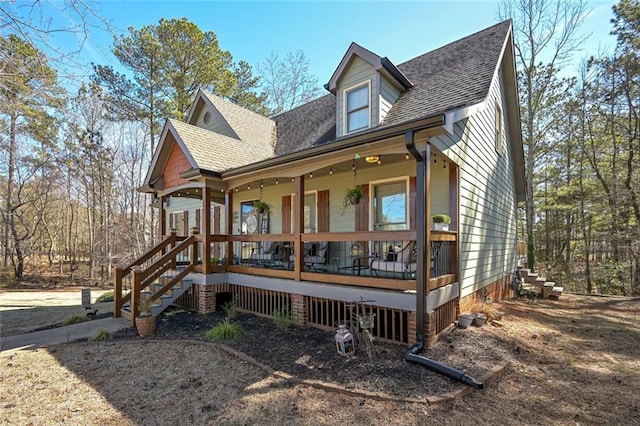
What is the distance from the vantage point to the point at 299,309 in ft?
22.5

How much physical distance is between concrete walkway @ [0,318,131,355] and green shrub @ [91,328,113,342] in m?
0.27

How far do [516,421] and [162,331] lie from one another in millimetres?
6373

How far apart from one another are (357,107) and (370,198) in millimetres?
2508

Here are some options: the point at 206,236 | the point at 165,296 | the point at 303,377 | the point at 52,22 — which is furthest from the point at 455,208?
the point at 165,296

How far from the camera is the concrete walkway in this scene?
19.9 ft

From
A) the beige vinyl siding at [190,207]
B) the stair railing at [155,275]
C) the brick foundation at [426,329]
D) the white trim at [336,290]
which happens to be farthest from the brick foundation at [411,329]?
the beige vinyl siding at [190,207]

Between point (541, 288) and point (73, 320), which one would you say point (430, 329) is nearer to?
point (73, 320)

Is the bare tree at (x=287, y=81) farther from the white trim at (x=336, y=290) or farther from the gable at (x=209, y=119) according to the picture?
the white trim at (x=336, y=290)

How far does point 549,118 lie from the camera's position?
18.3m

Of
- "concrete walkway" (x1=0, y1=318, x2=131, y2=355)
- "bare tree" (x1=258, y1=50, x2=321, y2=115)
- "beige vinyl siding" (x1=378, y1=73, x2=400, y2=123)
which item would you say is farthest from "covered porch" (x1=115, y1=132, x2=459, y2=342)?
"bare tree" (x1=258, y1=50, x2=321, y2=115)

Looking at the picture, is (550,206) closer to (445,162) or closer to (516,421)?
(445,162)

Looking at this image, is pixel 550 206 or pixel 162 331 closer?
pixel 162 331

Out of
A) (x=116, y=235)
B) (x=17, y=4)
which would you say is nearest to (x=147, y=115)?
(x=116, y=235)

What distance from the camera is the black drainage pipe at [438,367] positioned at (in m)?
4.11
